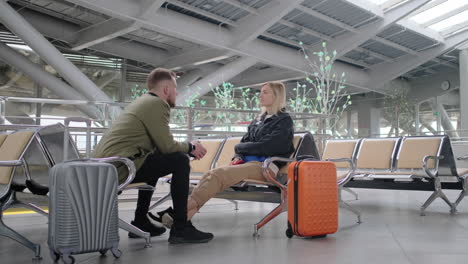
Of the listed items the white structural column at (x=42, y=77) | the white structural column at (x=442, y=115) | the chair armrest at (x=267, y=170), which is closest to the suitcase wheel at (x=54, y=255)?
the chair armrest at (x=267, y=170)

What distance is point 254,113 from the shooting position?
23.5ft

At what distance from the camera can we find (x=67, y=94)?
659 inches

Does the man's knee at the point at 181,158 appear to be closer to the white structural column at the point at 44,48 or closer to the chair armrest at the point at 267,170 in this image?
the chair armrest at the point at 267,170

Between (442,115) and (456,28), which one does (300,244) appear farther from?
(442,115)

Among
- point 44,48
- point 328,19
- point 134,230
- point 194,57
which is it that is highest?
point 328,19

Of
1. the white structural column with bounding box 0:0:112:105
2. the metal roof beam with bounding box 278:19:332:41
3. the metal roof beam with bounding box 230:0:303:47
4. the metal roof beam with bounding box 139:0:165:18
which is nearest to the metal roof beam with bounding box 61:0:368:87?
the metal roof beam with bounding box 139:0:165:18

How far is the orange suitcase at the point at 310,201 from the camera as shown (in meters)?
3.45

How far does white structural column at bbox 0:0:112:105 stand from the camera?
1350 cm

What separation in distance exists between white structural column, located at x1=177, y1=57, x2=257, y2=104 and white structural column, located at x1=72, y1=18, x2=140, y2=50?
13.1ft

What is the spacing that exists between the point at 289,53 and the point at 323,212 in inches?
639

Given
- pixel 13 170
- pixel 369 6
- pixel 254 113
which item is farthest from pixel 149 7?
pixel 13 170

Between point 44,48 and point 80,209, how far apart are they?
13179mm

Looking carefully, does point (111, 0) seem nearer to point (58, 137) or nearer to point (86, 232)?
point (58, 137)

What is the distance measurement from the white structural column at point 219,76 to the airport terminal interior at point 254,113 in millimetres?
85
